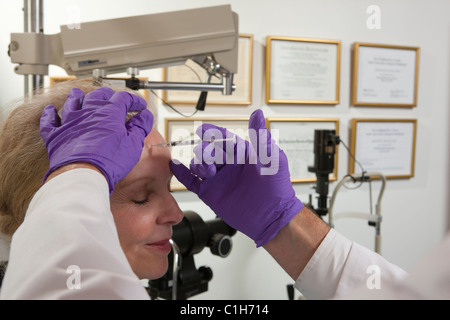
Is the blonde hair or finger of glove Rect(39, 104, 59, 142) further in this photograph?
the blonde hair

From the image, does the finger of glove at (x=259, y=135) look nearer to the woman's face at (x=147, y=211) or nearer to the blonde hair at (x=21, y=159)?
the woman's face at (x=147, y=211)

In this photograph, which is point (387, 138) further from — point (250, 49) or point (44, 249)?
point (44, 249)

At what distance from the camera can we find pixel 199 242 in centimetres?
139

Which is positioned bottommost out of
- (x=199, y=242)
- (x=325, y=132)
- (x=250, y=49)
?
(x=199, y=242)

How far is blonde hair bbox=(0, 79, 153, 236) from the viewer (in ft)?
3.13

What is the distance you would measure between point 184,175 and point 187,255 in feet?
1.51

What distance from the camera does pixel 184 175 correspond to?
1.04 metres

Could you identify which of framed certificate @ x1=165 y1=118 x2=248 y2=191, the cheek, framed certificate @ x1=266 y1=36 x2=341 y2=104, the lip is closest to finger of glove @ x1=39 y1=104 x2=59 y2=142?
the cheek

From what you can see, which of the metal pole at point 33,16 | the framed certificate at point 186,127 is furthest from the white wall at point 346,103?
the metal pole at point 33,16

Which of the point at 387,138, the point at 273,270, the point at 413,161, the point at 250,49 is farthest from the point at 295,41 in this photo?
the point at 273,270

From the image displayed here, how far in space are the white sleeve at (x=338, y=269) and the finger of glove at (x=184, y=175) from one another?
0.34 m

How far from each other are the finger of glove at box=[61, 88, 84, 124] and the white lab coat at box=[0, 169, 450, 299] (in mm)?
254

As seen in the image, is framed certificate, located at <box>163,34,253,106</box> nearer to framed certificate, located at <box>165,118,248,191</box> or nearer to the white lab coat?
framed certificate, located at <box>165,118,248,191</box>
